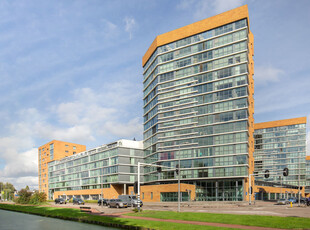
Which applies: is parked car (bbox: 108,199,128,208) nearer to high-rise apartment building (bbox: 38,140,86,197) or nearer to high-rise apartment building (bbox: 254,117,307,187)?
high-rise apartment building (bbox: 254,117,307,187)

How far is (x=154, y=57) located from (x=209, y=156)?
37401 millimetres

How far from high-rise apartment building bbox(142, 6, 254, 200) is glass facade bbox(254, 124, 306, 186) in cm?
7003

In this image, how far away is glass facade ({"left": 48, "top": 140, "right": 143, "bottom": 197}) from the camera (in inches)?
3974

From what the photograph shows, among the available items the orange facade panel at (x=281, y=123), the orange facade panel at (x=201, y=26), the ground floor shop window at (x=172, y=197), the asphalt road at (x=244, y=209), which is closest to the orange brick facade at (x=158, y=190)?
the ground floor shop window at (x=172, y=197)

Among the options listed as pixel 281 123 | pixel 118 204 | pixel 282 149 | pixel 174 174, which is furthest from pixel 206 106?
pixel 282 149

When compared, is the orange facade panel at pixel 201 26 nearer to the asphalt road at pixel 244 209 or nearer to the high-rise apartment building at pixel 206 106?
the high-rise apartment building at pixel 206 106

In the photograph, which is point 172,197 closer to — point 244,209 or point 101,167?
point 244,209

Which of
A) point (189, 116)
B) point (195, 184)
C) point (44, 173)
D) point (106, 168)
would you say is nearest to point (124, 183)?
point (106, 168)

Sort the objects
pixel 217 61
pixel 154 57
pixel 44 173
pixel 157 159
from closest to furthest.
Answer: pixel 217 61 → pixel 157 159 → pixel 154 57 → pixel 44 173

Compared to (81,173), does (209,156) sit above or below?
above

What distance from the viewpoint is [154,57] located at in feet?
320

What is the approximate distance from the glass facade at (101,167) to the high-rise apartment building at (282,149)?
6856 cm

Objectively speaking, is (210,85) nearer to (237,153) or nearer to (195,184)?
(237,153)

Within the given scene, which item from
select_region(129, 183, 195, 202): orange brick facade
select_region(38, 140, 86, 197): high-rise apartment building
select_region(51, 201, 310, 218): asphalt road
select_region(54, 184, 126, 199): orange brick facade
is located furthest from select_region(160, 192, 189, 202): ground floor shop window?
select_region(38, 140, 86, 197): high-rise apartment building
